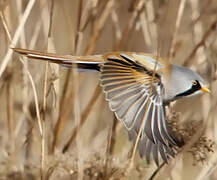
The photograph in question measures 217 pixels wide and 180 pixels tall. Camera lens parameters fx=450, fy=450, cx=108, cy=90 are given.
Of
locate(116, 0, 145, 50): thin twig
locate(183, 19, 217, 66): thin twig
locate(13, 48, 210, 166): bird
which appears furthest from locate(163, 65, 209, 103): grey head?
locate(116, 0, 145, 50): thin twig

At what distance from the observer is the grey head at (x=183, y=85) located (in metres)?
1.98

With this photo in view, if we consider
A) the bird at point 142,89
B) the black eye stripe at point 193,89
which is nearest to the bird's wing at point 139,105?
the bird at point 142,89

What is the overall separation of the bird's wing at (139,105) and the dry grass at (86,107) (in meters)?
0.06

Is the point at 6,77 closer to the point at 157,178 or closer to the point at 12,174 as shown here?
the point at 12,174

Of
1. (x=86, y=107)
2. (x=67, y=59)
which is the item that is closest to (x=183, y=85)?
(x=67, y=59)

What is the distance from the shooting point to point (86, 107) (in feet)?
8.32

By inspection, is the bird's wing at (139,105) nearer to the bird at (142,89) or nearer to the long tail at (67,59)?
the bird at (142,89)

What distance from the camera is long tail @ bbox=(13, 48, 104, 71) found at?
6.09 feet

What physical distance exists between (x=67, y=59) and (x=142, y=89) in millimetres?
370

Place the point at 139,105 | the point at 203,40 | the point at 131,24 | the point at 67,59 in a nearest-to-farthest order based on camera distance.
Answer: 1. the point at 139,105
2. the point at 67,59
3. the point at 203,40
4. the point at 131,24

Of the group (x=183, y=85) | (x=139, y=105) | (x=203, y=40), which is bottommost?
(x=139, y=105)

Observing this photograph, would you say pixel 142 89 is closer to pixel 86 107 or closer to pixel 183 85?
pixel 183 85

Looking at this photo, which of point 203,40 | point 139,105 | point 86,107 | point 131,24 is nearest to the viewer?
point 139,105

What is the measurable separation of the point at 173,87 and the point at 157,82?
0.24 ft
